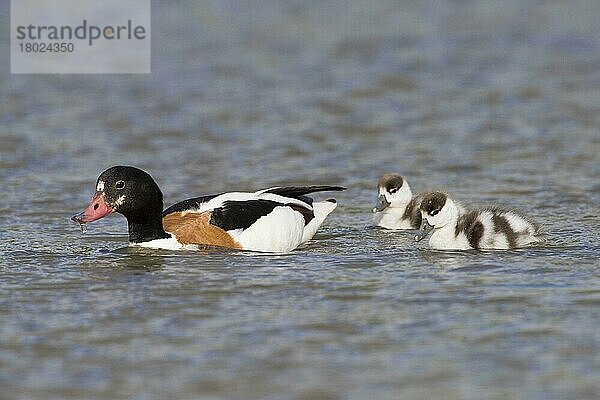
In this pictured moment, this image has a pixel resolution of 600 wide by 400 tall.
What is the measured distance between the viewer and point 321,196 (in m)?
11.6

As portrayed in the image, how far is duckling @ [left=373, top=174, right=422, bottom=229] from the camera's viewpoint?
1000 centimetres

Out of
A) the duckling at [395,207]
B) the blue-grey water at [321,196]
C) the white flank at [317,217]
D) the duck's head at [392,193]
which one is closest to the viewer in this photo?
the blue-grey water at [321,196]

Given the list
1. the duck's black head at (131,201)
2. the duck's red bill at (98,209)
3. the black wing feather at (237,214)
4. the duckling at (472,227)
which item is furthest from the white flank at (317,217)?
the duck's red bill at (98,209)

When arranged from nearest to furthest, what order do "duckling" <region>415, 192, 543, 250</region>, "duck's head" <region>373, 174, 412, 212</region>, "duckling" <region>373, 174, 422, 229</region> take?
"duckling" <region>415, 192, 543, 250</region> < "duckling" <region>373, 174, 422, 229</region> < "duck's head" <region>373, 174, 412, 212</region>

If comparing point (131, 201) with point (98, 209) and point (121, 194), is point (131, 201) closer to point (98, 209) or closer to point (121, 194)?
point (121, 194)

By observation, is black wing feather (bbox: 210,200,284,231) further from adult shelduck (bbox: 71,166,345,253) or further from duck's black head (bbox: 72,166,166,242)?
duck's black head (bbox: 72,166,166,242)

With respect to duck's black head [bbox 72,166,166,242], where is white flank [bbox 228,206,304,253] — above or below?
below

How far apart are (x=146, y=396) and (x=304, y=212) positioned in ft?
12.4

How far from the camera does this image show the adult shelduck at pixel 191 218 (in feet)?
28.8

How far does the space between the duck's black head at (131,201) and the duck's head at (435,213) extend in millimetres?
1763

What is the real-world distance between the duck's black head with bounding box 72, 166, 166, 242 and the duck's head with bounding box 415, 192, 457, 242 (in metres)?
1.76

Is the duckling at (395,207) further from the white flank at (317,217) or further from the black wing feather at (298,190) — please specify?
the black wing feather at (298,190)

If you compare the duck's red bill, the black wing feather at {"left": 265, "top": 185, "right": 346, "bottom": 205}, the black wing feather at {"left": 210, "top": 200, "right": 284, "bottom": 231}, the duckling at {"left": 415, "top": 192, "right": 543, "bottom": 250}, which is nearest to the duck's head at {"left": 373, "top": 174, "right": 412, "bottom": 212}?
the black wing feather at {"left": 265, "top": 185, "right": 346, "bottom": 205}

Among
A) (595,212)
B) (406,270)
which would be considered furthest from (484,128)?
(406,270)
